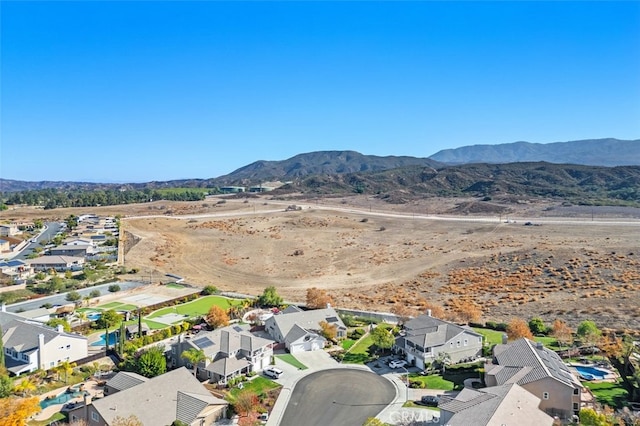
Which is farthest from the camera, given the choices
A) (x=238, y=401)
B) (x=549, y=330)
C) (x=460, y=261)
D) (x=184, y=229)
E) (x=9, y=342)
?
(x=184, y=229)

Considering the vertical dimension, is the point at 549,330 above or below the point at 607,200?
below

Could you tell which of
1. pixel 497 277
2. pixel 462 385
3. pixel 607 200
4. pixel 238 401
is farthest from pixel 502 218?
pixel 238 401

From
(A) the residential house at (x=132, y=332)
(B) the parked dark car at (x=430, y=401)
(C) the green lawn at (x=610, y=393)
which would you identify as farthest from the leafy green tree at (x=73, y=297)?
(C) the green lawn at (x=610, y=393)

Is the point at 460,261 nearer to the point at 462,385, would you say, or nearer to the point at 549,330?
the point at 549,330

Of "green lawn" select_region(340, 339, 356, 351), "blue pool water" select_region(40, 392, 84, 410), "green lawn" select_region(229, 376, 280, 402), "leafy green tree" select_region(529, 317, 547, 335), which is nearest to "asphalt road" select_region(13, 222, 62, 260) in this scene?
"blue pool water" select_region(40, 392, 84, 410)

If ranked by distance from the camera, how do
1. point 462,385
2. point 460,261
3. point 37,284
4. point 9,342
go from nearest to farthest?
point 462,385
point 9,342
point 37,284
point 460,261

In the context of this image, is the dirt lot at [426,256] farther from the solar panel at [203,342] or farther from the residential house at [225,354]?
the solar panel at [203,342]
